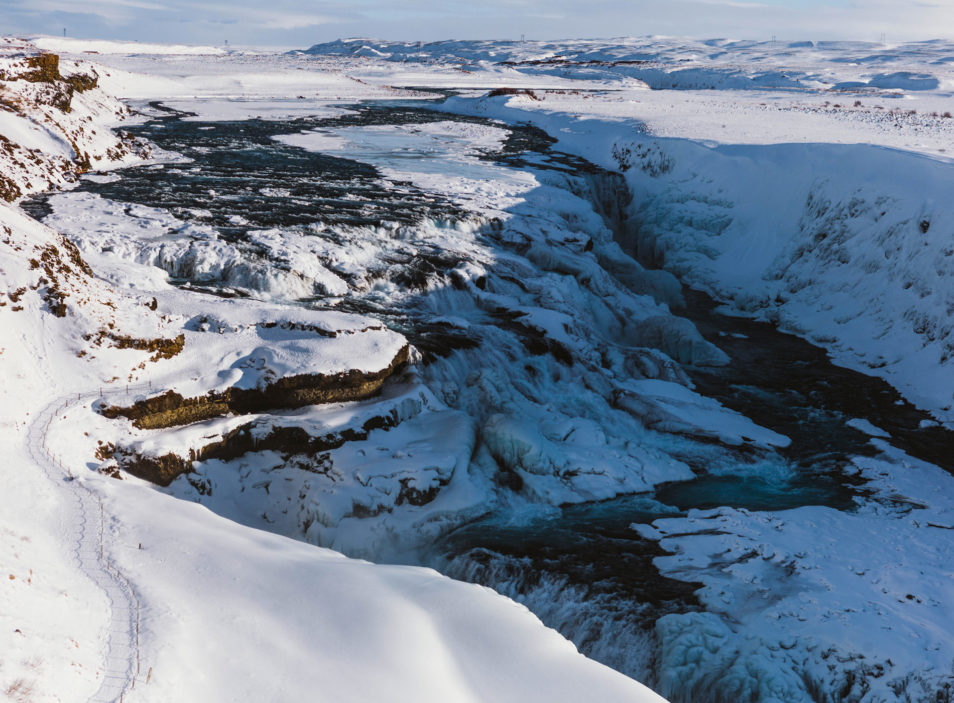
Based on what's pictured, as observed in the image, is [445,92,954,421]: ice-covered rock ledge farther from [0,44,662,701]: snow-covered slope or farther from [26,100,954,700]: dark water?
[0,44,662,701]: snow-covered slope

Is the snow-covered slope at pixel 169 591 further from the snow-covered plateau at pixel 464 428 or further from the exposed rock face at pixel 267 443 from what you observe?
the exposed rock face at pixel 267 443

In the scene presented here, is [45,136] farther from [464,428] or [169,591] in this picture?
[169,591]

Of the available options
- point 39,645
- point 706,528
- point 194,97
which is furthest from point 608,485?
point 194,97

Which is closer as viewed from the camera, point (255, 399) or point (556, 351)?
point (255, 399)

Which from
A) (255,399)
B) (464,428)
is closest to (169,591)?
(255,399)

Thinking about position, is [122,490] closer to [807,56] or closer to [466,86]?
[466,86]
